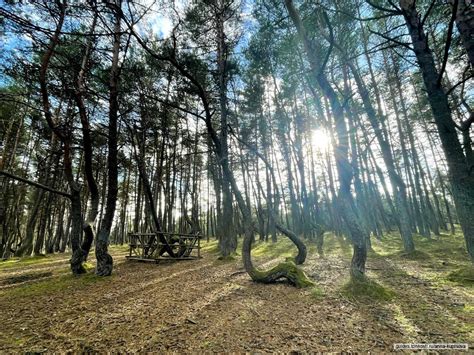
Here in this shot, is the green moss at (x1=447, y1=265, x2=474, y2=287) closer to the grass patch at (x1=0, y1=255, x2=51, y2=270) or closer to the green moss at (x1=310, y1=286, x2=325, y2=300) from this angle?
the green moss at (x1=310, y1=286, x2=325, y2=300)

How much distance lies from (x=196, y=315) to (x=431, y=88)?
16.8 feet

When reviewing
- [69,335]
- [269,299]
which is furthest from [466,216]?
[69,335]

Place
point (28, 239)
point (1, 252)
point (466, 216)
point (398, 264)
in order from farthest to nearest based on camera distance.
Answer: point (1, 252)
point (28, 239)
point (398, 264)
point (466, 216)

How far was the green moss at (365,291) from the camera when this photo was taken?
3949 millimetres

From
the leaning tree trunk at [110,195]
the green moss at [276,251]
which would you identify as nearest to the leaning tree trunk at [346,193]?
the leaning tree trunk at [110,195]

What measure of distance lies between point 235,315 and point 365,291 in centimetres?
259

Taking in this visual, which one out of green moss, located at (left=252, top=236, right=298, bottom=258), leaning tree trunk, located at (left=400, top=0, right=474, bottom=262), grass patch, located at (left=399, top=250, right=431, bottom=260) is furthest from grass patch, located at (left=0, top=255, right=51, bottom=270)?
grass patch, located at (left=399, top=250, right=431, bottom=260)

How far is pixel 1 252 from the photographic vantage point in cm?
1623

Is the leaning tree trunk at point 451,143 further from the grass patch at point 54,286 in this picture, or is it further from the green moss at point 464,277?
the grass patch at point 54,286

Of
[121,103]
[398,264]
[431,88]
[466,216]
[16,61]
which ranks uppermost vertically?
[121,103]

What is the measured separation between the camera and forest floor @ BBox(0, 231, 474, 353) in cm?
260

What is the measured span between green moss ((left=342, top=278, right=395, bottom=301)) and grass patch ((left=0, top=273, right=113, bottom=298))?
5.86 meters

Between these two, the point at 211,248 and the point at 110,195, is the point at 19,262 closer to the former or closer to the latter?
the point at 110,195

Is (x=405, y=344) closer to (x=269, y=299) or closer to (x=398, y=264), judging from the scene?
(x=269, y=299)
